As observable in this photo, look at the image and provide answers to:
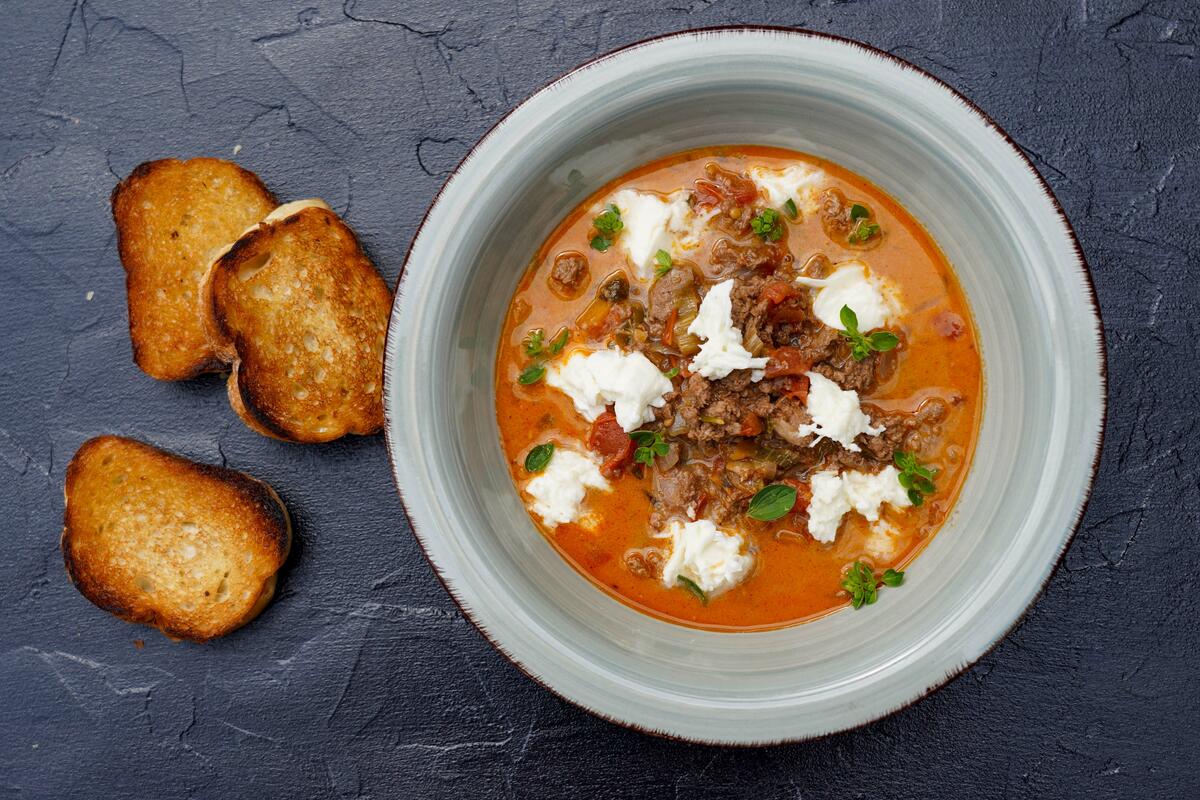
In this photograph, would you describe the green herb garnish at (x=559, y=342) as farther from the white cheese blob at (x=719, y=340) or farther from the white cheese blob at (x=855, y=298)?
the white cheese blob at (x=855, y=298)

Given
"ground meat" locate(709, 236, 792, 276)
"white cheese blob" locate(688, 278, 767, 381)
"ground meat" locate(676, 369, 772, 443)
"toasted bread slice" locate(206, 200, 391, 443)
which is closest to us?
"white cheese blob" locate(688, 278, 767, 381)

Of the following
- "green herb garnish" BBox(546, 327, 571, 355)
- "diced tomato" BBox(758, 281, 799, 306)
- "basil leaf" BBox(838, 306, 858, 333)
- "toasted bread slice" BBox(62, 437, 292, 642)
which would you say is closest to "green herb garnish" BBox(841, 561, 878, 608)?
"basil leaf" BBox(838, 306, 858, 333)

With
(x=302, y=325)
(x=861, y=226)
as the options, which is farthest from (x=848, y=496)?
(x=302, y=325)

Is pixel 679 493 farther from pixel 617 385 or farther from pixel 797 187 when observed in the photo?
pixel 797 187

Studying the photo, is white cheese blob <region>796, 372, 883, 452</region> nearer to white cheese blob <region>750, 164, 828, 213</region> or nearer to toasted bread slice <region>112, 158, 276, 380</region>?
white cheese blob <region>750, 164, 828, 213</region>

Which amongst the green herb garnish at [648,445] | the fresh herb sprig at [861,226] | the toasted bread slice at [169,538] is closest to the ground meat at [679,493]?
the green herb garnish at [648,445]
